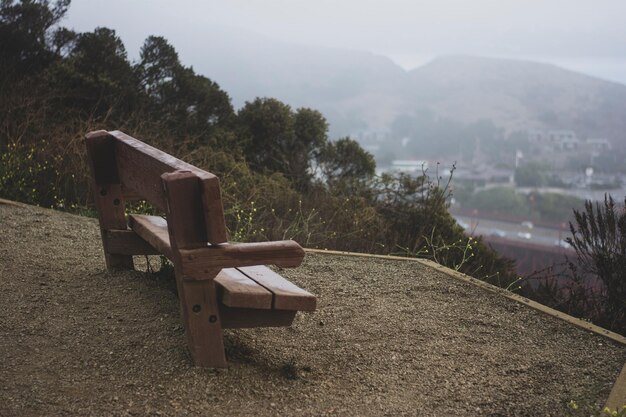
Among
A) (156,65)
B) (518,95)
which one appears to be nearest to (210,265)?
(156,65)

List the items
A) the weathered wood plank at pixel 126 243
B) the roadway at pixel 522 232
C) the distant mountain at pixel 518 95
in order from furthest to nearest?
the distant mountain at pixel 518 95
the roadway at pixel 522 232
the weathered wood plank at pixel 126 243

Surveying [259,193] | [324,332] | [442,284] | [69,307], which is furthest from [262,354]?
[259,193]

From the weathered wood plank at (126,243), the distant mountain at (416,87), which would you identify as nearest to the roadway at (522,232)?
the weathered wood plank at (126,243)

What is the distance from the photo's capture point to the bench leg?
8.70 feet

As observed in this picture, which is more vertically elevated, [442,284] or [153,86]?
[153,86]

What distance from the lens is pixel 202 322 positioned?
2.70 m

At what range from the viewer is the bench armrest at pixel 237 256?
2.58 meters

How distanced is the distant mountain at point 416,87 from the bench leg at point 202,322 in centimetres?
1927

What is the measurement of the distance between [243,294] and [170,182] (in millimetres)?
511

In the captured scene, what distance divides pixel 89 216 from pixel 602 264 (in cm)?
414

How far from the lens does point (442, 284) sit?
4559 mm

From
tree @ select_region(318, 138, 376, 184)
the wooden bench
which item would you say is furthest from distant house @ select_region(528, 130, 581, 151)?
the wooden bench

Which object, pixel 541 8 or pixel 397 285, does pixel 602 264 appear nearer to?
pixel 397 285

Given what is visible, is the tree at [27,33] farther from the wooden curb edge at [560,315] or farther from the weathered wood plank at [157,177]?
the weathered wood plank at [157,177]
